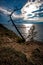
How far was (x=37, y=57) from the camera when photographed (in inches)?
212

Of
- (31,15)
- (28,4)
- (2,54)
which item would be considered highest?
(28,4)

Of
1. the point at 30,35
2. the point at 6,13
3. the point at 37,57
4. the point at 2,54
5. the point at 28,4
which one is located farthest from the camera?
the point at 6,13

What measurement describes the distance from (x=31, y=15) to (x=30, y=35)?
3.11 ft

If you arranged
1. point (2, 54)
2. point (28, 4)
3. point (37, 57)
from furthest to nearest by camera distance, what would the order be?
point (28, 4) → point (37, 57) → point (2, 54)

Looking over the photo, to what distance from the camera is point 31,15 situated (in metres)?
6.94

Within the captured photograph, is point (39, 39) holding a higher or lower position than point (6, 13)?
lower

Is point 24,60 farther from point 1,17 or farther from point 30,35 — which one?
point 1,17

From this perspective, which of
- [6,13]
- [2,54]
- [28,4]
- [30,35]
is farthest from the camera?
[6,13]

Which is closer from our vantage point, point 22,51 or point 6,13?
point 22,51

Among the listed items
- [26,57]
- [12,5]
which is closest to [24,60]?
[26,57]

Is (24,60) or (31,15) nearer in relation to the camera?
(24,60)

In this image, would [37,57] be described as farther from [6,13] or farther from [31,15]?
[6,13]

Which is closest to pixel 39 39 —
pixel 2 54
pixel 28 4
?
pixel 28 4

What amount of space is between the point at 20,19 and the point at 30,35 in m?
1.09
